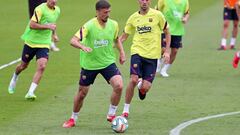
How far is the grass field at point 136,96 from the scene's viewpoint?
15.6 metres

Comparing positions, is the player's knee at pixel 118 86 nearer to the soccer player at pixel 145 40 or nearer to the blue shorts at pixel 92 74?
the blue shorts at pixel 92 74

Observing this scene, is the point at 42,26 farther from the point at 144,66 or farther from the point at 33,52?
the point at 144,66

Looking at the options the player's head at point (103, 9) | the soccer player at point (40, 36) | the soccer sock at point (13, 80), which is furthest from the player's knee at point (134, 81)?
the soccer sock at point (13, 80)

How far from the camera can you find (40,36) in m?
19.0

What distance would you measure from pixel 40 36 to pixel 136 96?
2.59 m

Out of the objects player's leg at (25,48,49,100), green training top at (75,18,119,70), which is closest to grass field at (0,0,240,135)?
player's leg at (25,48,49,100)

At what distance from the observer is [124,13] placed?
122 feet

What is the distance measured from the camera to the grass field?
1559 cm

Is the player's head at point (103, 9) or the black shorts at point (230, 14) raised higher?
the player's head at point (103, 9)

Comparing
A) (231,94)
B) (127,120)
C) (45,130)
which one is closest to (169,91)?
(231,94)

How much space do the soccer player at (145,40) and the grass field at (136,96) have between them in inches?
32.1

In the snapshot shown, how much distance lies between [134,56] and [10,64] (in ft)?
28.4

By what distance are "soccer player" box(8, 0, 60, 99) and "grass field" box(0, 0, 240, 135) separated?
62 cm

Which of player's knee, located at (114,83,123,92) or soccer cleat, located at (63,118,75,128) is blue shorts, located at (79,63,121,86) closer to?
player's knee, located at (114,83,123,92)
